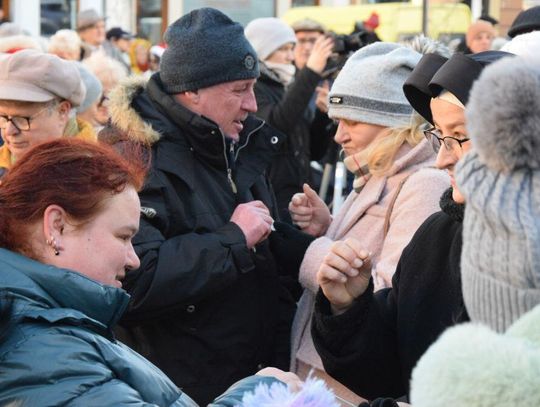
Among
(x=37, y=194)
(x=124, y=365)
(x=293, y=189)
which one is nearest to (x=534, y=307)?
(x=124, y=365)

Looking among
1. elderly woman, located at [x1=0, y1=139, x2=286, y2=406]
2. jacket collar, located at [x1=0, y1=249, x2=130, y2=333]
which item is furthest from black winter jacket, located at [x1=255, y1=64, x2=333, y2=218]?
jacket collar, located at [x1=0, y1=249, x2=130, y2=333]

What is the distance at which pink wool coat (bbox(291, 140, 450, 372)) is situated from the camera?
312cm

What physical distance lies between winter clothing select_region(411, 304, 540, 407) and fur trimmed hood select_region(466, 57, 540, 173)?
0.77 feet

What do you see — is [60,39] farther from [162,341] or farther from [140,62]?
[162,341]

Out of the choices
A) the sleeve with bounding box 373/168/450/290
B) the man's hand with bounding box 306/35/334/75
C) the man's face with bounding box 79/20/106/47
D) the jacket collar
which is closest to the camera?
the jacket collar

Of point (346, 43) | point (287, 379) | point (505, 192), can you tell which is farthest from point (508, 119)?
point (346, 43)

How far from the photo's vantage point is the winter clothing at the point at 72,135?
405 cm

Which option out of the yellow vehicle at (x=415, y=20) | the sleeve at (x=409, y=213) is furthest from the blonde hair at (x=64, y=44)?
the sleeve at (x=409, y=213)

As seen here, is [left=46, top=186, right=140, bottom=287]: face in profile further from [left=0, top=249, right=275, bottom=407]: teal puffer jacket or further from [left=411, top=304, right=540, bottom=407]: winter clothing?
[left=411, top=304, right=540, bottom=407]: winter clothing

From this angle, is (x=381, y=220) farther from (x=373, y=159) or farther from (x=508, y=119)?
(x=508, y=119)

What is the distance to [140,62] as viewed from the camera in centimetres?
1056

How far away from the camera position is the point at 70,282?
2.18m

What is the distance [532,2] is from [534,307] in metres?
13.6

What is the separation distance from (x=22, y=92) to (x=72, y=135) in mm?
310
